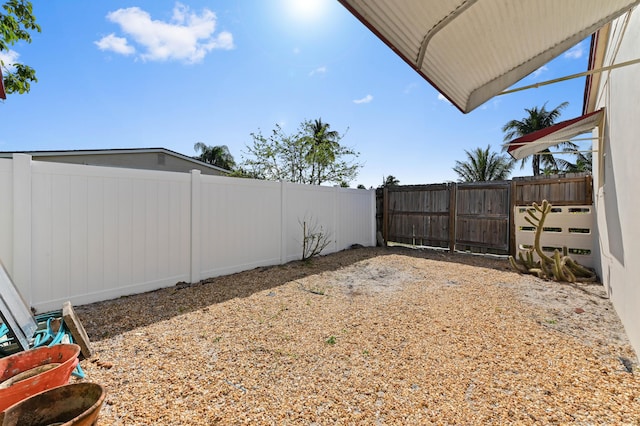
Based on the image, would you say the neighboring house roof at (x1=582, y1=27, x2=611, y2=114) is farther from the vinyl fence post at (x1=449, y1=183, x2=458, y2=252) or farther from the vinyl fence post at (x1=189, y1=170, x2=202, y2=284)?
the vinyl fence post at (x1=189, y1=170, x2=202, y2=284)

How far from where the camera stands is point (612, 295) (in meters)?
3.53

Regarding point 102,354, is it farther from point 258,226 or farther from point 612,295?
point 612,295

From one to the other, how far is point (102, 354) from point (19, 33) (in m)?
6.77

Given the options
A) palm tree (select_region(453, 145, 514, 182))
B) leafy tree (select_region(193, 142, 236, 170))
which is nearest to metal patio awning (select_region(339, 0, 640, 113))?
palm tree (select_region(453, 145, 514, 182))

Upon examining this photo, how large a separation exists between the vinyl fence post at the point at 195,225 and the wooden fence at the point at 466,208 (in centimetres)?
578

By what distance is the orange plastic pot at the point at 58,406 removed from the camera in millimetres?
1270

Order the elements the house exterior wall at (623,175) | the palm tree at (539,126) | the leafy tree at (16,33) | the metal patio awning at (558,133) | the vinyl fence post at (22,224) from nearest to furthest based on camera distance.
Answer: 1. the house exterior wall at (623,175)
2. the vinyl fence post at (22,224)
3. the metal patio awning at (558,133)
4. the leafy tree at (16,33)
5. the palm tree at (539,126)

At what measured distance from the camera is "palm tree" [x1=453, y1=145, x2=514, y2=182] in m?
17.3

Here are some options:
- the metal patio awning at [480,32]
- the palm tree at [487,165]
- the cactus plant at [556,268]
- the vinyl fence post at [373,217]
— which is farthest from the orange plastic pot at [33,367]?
the palm tree at [487,165]

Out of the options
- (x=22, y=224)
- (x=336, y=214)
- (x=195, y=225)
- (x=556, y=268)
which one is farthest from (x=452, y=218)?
(x=22, y=224)

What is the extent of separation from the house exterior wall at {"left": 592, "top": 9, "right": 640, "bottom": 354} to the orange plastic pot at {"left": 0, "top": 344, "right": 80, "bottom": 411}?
4060 millimetres

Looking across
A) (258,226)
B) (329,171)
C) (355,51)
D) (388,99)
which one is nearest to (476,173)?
(329,171)

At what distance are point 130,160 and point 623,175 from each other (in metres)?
14.1

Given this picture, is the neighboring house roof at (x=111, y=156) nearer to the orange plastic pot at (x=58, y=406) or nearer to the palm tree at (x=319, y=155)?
the palm tree at (x=319, y=155)
